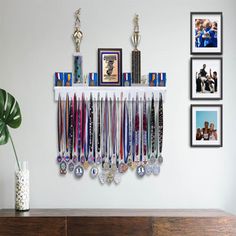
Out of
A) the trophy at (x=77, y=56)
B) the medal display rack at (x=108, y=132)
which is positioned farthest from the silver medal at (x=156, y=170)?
the trophy at (x=77, y=56)

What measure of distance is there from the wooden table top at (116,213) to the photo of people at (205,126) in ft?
1.74

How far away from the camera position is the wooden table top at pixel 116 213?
9.17ft

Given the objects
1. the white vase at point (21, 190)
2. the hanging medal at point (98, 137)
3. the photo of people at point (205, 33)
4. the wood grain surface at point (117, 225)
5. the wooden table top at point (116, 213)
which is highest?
the photo of people at point (205, 33)

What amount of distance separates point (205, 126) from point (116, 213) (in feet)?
3.01

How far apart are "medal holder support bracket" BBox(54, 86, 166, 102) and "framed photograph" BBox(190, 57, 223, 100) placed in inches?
9.4

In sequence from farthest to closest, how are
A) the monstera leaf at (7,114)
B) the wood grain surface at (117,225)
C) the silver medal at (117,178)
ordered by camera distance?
the silver medal at (117,178) → the monstera leaf at (7,114) → the wood grain surface at (117,225)

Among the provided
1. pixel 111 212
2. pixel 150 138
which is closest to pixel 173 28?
pixel 150 138

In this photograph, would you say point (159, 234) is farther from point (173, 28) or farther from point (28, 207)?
point (173, 28)

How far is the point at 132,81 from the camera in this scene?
3178 mm

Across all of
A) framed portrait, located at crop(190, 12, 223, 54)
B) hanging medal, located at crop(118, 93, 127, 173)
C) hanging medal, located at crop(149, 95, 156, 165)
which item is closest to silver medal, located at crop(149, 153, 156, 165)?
hanging medal, located at crop(149, 95, 156, 165)

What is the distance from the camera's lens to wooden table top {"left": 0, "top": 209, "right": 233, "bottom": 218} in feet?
9.17

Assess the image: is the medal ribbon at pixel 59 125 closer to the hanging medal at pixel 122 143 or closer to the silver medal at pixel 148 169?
the hanging medal at pixel 122 143

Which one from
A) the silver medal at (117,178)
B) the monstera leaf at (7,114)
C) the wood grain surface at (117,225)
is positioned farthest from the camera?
the silver medal at (117,178)

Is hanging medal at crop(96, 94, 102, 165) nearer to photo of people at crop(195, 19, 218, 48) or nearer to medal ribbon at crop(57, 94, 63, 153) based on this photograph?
medal ribbon at crop(57, 94, 63, 153)
